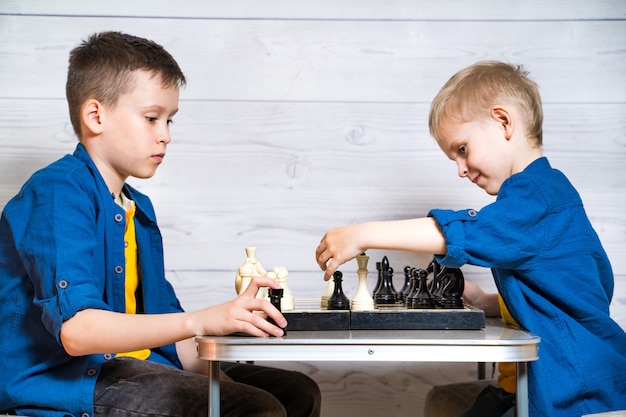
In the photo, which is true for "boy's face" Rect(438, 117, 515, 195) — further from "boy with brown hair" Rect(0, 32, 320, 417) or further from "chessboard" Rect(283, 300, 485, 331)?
"boy with brown hair" Rect(0, 32, 320, 417)

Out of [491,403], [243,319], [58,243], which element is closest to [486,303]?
[491,403]

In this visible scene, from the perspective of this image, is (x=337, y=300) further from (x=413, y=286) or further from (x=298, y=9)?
(x=298, y=9)

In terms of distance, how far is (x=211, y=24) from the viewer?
90.2 inches

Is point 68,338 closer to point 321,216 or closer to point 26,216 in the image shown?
point 26,216

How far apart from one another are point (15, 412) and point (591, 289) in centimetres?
106

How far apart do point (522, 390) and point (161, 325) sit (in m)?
0.58

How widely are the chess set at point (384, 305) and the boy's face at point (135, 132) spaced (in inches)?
12.6

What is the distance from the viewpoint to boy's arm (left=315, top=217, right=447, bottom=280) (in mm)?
1296

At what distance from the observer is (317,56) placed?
2.29m

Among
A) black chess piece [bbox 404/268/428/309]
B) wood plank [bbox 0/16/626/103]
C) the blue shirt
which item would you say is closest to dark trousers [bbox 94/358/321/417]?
black chess piece [bbox 404/268/428/309]

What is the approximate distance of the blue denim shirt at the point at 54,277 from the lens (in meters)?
1.25

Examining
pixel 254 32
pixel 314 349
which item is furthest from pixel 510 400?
pixel 254 32

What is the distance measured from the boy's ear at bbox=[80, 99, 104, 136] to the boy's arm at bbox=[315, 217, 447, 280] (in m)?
0.60

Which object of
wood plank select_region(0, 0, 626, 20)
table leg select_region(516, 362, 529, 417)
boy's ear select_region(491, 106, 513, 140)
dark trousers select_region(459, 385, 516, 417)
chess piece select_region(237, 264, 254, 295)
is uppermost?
wood plank select_region(0, 0, 626, 20)
